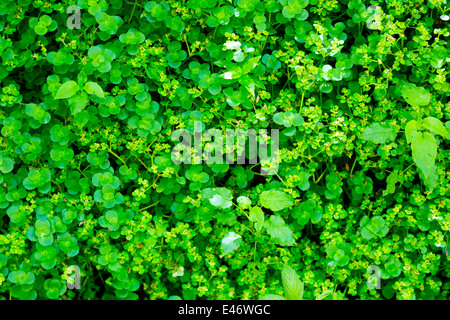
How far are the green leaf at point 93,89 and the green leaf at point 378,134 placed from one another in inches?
55.0

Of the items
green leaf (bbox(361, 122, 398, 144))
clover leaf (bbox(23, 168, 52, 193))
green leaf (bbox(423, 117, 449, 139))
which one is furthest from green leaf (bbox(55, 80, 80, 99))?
green leaf (bbox(423, 117, 449, 139))

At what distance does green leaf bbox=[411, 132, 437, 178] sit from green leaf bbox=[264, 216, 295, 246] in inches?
28.7

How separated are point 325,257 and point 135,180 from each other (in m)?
1.13

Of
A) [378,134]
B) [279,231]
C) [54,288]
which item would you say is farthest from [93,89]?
[378,134]

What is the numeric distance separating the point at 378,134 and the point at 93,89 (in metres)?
1.52

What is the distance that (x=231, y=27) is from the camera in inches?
104

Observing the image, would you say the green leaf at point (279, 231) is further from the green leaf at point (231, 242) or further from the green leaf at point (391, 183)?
the green leaf at point (391, 183)

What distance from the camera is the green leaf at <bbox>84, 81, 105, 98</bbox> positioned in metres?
2.39

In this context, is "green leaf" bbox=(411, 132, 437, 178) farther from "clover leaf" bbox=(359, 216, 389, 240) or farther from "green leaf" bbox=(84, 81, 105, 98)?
"green leaf" bbox=(84, 81, 105, 98)

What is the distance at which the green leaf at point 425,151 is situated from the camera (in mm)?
2344

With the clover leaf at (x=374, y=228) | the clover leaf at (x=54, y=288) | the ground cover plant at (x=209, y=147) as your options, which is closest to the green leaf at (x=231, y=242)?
the ground cover plant at (x=209, y=147)

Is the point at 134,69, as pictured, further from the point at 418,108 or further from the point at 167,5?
the point at 418,108

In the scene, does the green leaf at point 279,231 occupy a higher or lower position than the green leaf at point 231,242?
higher
